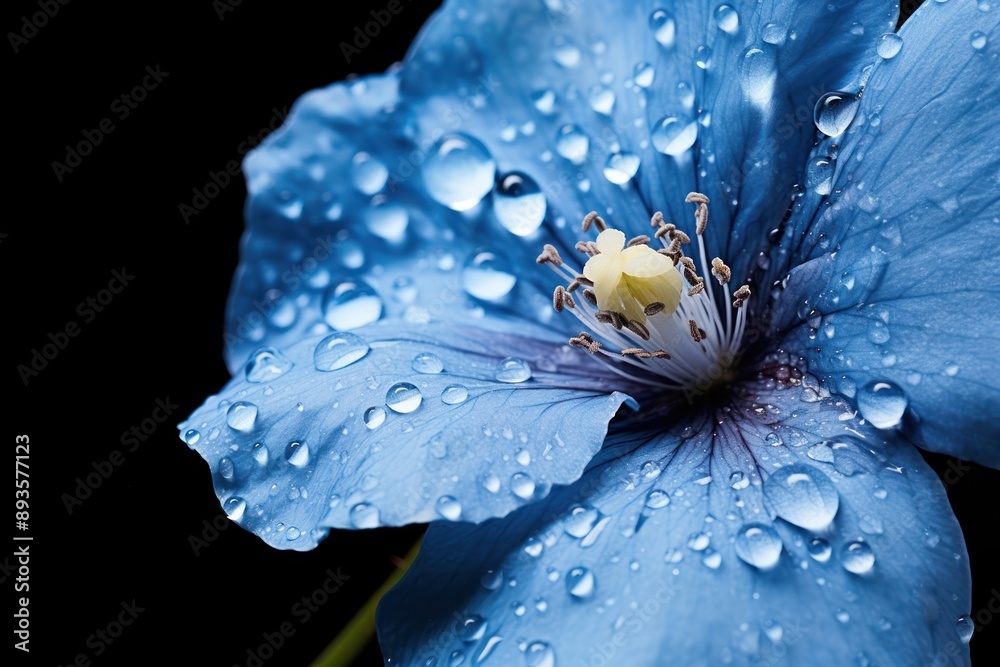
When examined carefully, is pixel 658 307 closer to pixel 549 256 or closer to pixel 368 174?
pixel 549 256

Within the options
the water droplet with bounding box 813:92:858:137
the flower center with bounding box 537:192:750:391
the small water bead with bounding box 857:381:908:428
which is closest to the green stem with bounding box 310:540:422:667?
the flower center with bounding box 537:192:750:391

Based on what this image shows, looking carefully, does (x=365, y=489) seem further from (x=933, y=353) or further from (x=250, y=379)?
(x=933, y=353)

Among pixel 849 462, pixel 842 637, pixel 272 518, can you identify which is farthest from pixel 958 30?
pixel 272 518

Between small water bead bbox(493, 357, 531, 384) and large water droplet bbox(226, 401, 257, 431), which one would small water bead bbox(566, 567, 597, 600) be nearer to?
small water bead bbox(493, 357, 531, 384)

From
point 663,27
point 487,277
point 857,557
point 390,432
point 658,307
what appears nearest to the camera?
point 857,557

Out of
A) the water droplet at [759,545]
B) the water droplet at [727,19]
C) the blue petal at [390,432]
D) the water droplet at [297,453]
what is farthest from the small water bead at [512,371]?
the water droplet at [727,19]

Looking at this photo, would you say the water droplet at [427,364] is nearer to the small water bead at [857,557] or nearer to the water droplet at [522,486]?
the water droplet at [522,486]

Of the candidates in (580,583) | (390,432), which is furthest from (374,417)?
(580,583)
